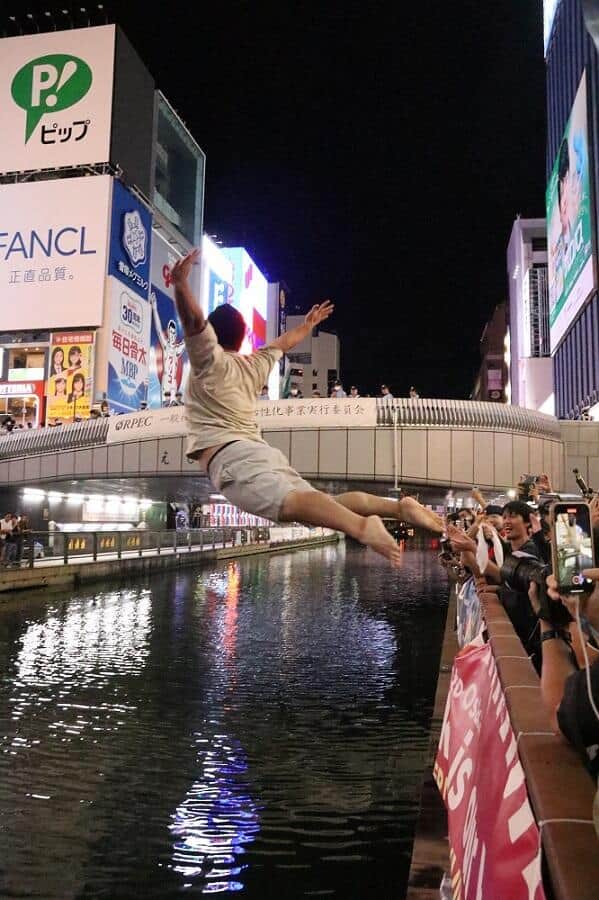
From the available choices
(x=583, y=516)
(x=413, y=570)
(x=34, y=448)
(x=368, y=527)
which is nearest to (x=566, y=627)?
(x=583, y=516)

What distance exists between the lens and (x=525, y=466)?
35.4 meters

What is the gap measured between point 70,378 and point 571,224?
1280 inches

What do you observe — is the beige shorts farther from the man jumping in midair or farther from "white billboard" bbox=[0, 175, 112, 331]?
"white billboard" bbox=[0, 175, 112, 331]

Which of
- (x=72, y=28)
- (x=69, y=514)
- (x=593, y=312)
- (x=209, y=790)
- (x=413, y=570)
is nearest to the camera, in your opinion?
(x=209, y=790)

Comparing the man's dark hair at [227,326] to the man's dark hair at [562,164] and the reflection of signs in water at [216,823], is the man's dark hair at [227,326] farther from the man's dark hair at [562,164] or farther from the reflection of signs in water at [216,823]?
the man's dark hair at [562,164]

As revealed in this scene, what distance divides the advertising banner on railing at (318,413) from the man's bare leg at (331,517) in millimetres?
30536

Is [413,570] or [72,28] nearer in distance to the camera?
[413,570]

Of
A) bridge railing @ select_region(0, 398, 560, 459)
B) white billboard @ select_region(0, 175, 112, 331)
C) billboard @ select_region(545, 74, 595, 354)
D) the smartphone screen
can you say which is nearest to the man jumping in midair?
the smartphone screen

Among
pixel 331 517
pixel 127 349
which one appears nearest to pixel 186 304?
pixel 331 517

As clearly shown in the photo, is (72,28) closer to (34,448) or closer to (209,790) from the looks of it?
(34,448)

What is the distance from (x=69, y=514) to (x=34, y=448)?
776 centimetres

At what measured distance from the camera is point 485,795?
2.63 m

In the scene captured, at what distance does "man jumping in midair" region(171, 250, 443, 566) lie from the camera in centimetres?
396

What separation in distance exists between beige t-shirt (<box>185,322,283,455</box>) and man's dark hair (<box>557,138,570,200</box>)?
49604 millimetres
